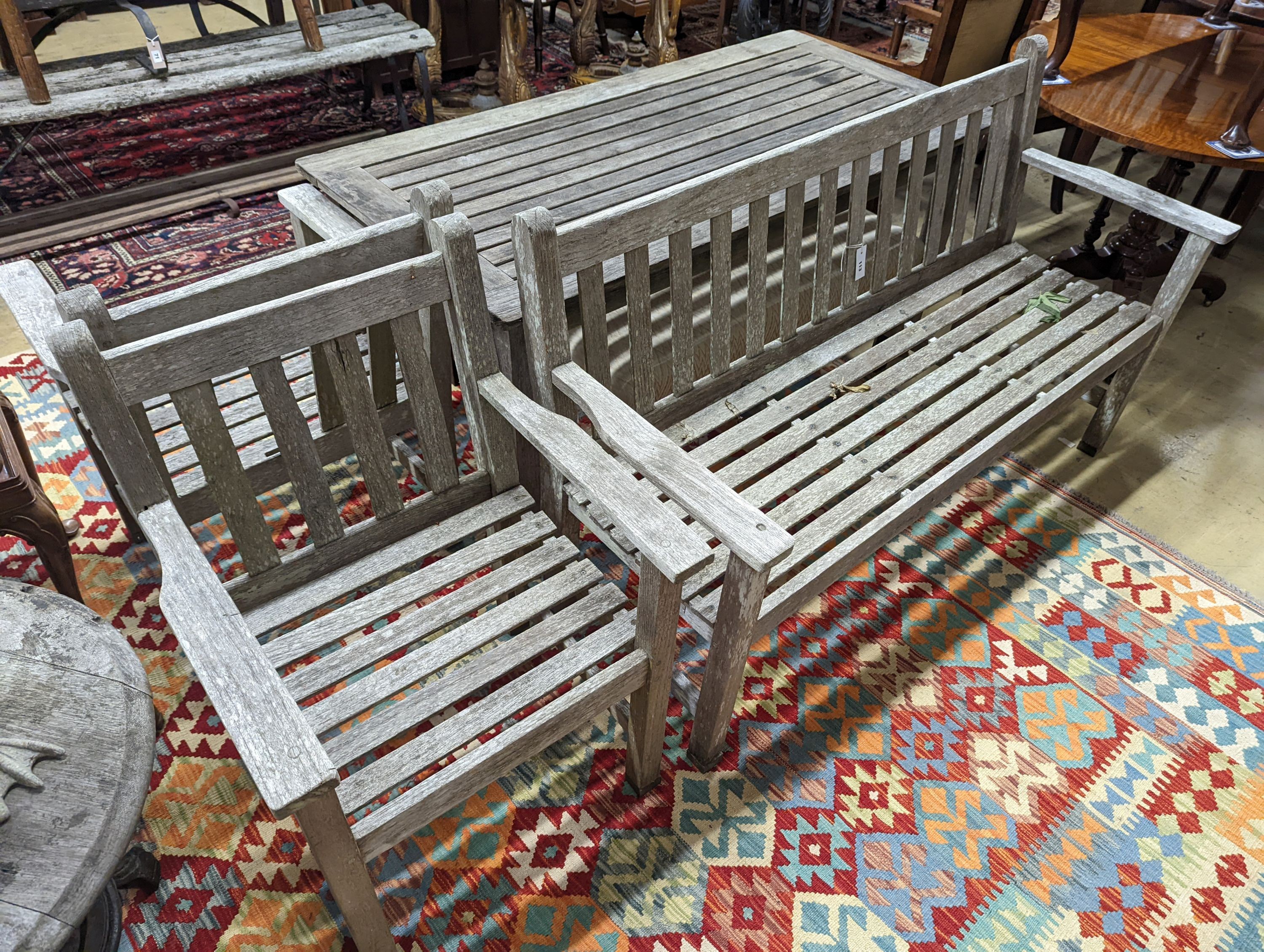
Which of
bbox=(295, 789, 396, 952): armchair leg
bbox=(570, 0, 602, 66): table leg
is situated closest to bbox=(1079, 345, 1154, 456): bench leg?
bbox=(295, 789, 396, 952): armchair leg

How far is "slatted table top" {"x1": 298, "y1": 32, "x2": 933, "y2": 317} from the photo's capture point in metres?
2.21

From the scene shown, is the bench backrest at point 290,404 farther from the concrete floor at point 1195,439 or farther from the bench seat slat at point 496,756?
the concrete floor at point 1195,439

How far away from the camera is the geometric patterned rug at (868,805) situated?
5.61ft

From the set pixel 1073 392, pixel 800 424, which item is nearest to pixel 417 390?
pixel 800 424

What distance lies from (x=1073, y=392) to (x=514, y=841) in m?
1.83

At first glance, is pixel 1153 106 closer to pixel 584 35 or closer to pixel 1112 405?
pixel 1112 405

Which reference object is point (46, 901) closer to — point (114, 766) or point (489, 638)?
point (114, 766)

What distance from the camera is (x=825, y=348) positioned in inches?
90.6

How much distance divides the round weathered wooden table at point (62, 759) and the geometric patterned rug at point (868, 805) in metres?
0.66

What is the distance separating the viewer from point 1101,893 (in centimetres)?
177

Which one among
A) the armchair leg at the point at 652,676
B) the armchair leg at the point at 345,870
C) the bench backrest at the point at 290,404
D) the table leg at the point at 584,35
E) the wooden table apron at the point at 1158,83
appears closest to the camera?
the armchair leg at the point at 345,870

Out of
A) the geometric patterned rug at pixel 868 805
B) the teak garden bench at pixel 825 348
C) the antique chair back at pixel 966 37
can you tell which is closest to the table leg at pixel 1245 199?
the antique chair back at pixel 966 37

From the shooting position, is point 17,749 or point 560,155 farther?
point 560,155

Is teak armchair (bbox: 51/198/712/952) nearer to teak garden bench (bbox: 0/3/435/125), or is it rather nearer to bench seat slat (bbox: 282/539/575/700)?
bench seat slat (bbox: 282/539/575/700)
